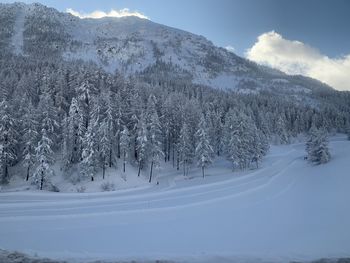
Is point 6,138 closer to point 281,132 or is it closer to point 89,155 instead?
point 89,155

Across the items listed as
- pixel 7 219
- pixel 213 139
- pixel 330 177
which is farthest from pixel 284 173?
pixel 7 219

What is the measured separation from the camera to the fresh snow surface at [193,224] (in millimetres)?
21422

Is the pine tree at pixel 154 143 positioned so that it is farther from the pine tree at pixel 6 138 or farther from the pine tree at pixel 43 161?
the pine tree at pixel 6 138

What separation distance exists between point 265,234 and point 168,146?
57.5 meters

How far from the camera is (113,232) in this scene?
1055 inches

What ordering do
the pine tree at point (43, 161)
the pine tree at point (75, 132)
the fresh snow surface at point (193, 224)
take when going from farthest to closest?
the pine tree at point (75, 132) → the pine tree at point (43, 161) → the fresh snow surface at point (193, 224)

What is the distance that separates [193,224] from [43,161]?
115 ft

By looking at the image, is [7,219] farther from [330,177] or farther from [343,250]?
[330,177]

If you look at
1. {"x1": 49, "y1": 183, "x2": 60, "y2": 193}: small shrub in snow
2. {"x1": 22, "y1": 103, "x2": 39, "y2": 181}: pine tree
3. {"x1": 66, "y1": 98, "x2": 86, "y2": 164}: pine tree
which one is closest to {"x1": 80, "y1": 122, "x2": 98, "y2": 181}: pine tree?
{"x1": 66, "y1": 98, "x2": 86, "y2": 164}: pine tree

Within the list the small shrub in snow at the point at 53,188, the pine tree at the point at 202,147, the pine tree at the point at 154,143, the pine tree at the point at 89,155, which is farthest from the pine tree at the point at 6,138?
the pine tree at the point at 202,147

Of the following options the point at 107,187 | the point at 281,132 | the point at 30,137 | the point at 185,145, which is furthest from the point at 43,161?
the point at 281,132

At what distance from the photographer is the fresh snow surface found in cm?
2142

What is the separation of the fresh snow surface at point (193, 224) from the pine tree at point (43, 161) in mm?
7840

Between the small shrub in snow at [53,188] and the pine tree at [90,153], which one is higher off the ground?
the pine tree at [90,153]
